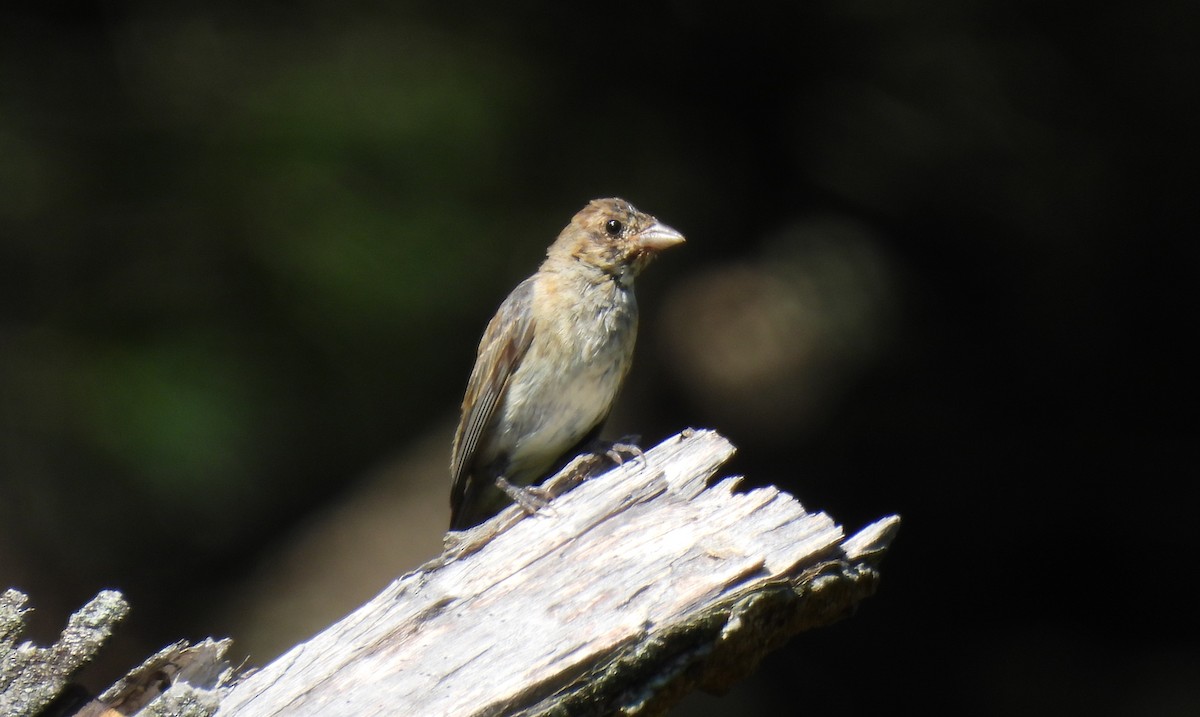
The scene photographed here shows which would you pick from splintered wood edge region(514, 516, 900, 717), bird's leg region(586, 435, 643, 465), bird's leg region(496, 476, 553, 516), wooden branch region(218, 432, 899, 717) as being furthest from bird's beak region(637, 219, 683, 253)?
splintered wood edge region(514, 516, 900, 717)

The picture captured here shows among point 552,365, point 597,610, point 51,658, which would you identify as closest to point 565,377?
point 552,365

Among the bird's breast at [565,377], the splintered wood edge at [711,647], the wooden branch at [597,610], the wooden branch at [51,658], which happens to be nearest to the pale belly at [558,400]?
the bird's breast at [565,377]

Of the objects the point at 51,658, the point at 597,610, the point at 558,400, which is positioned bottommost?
the point at 597,610

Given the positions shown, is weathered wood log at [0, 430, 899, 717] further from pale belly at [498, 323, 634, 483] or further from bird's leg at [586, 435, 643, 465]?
pale belly at [498, 323, 634, 483]

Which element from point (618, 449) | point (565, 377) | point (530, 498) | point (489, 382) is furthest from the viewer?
point (489, 382)

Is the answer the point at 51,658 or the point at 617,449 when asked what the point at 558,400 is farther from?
the point at 51,658

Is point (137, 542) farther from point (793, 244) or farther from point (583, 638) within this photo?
point (583, 638)

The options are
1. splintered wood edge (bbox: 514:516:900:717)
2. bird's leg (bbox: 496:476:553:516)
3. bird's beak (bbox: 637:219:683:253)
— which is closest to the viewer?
splintered wood edge (bbox: 514:516:900:717)
